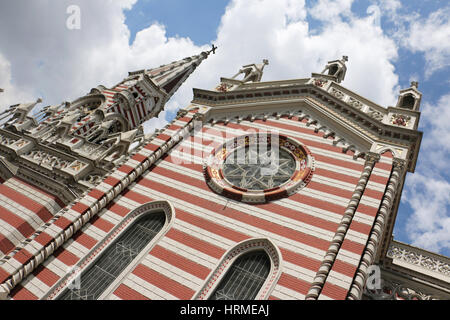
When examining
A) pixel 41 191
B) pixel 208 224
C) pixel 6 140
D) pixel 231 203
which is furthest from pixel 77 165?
pixel 231 203

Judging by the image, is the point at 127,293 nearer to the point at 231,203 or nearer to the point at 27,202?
the point at 231,203

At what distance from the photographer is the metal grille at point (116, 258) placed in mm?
10383

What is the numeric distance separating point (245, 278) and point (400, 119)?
8.65 metres

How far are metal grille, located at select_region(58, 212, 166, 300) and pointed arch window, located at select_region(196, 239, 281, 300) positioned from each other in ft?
9.01

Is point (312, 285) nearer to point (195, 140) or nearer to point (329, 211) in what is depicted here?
point (329, 211)

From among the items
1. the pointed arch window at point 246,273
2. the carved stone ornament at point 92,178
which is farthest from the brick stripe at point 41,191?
the pointed arch window at point 246,273

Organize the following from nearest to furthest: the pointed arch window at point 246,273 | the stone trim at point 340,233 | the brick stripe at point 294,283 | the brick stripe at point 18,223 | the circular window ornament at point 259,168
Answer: the stone trim at point 340,233 < the brick stripe at point 294,283 < the pointed arch window at point 246,273 < the circular window ornament at point 259,168 < the brick stripe at point 18,223

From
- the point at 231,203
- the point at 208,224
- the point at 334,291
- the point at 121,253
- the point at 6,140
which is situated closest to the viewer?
the point at 334,291

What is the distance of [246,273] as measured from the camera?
10469 millimetres

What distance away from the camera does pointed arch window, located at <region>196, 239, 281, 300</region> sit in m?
9.87

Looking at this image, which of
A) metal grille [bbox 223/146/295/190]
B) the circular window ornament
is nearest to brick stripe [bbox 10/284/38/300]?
the circular window ornament

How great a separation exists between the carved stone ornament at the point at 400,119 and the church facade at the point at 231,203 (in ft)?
0.20

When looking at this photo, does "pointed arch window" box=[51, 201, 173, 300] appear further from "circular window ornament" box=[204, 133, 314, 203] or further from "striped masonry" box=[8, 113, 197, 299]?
"circular window ornament" box=[204, 133, 314, 203]

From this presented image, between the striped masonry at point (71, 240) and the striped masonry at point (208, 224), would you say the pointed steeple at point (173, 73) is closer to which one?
the striped masonry at point (208, 224)
